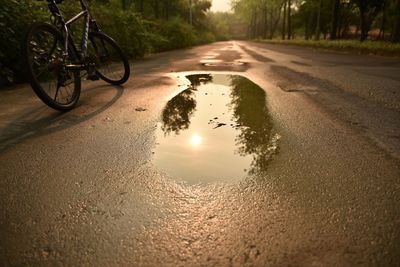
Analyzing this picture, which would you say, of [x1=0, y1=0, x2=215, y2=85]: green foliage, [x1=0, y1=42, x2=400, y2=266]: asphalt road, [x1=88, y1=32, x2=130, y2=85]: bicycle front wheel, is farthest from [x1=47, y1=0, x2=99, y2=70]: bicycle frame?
[x1=0, y1=42, x2=400, y2=266]: asphalt road

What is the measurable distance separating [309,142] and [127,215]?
182 cm

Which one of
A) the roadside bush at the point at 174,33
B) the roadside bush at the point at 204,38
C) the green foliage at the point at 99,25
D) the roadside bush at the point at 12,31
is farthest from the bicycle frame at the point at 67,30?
the roadside bush at the point at 204,38

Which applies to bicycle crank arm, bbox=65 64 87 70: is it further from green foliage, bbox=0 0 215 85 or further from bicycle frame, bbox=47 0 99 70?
green foliage, bbox=0 0 215 85

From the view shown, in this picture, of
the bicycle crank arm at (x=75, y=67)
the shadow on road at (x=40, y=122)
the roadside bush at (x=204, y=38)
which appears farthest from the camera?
the roadside bush at (x=204, y=38)

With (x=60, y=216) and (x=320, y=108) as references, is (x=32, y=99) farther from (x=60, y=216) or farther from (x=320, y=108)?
(x=320, y=108)

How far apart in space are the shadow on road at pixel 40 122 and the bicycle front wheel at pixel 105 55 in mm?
1154

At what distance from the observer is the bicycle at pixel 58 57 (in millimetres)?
3368

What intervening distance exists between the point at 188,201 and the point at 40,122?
2.35 metres

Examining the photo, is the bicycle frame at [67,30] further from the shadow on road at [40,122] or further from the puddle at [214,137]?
the puddle at [214,137]

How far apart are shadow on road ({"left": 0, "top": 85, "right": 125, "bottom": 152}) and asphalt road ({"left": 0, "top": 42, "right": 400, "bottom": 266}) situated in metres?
0.02

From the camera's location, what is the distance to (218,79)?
650 centimetres

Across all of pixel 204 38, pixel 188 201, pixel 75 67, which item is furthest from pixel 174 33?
pixel 204 38

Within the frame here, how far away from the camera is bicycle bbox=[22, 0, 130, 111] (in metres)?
3.37

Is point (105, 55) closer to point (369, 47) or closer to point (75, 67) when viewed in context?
point (75, 67)
